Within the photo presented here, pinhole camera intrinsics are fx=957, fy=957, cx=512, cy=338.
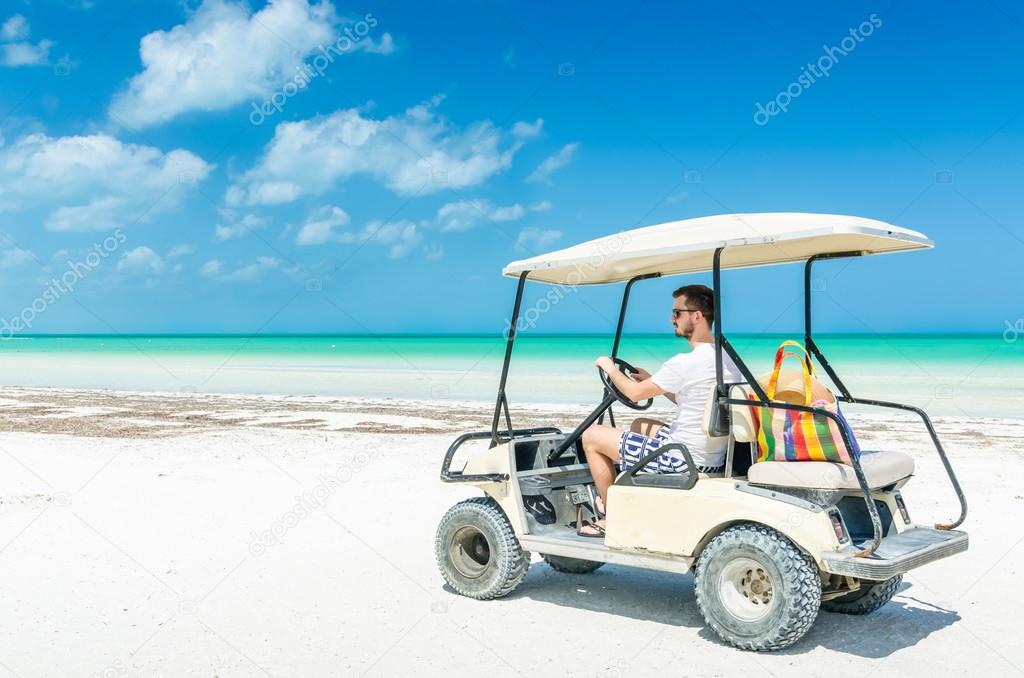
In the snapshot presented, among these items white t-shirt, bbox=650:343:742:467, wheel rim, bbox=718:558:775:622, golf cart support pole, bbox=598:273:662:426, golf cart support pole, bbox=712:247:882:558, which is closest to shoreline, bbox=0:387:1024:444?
golf cart support pole, bbox=598:273:662:426

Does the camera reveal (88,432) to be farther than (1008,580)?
Yes

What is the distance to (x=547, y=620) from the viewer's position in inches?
213

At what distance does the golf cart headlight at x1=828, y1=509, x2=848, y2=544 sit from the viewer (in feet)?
15.2

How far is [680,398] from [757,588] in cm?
110

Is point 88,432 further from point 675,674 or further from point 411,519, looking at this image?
point 675,674

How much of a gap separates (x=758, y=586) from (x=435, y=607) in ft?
6.20

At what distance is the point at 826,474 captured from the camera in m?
4.69

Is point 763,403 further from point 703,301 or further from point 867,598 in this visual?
point 867,598

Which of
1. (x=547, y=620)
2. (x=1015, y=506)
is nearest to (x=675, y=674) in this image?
(x=547, y=620)

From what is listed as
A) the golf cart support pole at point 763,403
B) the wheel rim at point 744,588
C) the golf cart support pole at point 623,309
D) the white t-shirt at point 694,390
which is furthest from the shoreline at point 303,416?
the wheel rim at point 744,588

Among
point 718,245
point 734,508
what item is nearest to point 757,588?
point 734,508

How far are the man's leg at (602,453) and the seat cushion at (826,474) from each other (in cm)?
87

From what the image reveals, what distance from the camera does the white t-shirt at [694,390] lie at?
521cm

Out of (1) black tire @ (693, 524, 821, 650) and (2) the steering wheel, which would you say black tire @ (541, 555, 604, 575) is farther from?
(1) black tire @ (693, 524, 821, 650)
